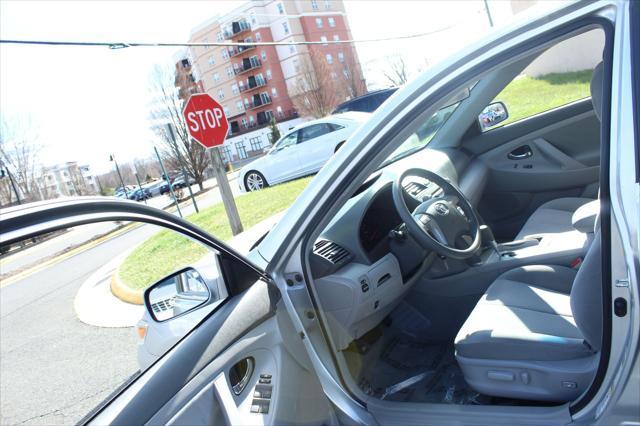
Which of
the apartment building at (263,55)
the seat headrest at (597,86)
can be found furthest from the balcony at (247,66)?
the seat headrest at (597,86)

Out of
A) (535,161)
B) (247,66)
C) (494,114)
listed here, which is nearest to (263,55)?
(247,66)

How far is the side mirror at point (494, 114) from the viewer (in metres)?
3.56

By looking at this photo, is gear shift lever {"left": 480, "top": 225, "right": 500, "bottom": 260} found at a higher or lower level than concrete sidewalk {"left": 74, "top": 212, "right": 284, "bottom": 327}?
lower

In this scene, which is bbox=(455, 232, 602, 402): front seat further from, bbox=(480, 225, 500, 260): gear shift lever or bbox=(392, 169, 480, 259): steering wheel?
bbox=(480, 225, 500, 260): gear shift lever

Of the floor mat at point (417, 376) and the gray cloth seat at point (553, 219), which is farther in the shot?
the gray cloth seat at point (553, 219)

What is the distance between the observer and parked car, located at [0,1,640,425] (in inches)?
45.5

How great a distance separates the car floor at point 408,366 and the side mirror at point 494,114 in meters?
1.84

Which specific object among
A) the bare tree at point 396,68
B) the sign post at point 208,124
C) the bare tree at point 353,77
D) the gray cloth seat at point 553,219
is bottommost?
the gray cloth seat at point 553,219

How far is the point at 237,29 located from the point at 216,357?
199ft

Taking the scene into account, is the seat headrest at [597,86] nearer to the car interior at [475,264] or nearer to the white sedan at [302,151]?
the car interior at [475,264]

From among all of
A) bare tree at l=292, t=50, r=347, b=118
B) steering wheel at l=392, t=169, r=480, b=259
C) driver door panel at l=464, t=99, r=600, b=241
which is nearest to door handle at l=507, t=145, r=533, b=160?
driver door panel at l=464, t=99, r=600, b=241

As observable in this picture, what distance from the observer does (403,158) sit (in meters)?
3.16

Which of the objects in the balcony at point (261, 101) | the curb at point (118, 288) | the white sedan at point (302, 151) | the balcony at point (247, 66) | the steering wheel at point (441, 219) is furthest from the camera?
the balcony at point (261, 101)

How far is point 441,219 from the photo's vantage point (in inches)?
97.2
